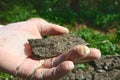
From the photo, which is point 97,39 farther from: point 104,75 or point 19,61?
point 19,61

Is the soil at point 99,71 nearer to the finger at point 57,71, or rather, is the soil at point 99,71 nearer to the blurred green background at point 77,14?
the finger at point 57,71

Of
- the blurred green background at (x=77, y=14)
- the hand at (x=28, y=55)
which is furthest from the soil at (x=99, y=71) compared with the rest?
the blurred green background at (x=77, y=14)

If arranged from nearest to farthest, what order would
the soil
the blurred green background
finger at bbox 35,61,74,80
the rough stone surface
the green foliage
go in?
finger at bbox 35,61,74,80
the rough stone surface
the soil
the green foliage
the blurred green background

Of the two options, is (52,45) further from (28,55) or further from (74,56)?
(74,56)

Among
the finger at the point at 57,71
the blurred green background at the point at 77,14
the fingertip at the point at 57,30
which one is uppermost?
the blurred green background at the point at 77,14

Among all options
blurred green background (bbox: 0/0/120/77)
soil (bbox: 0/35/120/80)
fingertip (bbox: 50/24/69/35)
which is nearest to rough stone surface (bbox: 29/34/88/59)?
fingertip (bbox: 50/24/69/35)

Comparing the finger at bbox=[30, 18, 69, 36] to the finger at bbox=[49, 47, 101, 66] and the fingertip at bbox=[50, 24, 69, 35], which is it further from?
the finger at bbox=[49, 47, 101, 66]

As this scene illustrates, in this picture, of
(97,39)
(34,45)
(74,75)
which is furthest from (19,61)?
(97,39)
